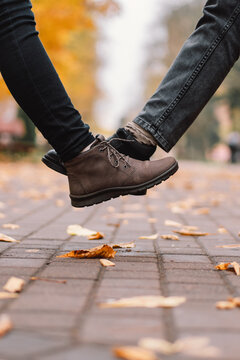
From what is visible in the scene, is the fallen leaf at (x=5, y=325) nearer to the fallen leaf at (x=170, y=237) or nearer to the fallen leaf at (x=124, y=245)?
the fallen leaf at (x=124, y=245)

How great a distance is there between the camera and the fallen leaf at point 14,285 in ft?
5.94

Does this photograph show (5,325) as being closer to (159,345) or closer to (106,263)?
(159,345)

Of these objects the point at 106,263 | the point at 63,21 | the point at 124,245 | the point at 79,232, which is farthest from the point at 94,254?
the point at 63,21

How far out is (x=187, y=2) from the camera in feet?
108

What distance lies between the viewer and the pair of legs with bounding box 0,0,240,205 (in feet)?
7.73

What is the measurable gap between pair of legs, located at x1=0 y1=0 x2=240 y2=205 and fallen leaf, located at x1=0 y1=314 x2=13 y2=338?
1104mm

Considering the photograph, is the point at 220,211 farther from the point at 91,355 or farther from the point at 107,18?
the point at 107,18

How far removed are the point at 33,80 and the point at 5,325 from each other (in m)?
1.25

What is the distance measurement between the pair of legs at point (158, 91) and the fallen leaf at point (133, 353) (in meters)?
1.32

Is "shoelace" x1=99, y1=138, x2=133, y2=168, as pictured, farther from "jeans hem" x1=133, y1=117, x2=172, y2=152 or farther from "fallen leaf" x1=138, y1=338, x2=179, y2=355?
"fallen leaf" x1=138, y1=338, x2=179, y2=355

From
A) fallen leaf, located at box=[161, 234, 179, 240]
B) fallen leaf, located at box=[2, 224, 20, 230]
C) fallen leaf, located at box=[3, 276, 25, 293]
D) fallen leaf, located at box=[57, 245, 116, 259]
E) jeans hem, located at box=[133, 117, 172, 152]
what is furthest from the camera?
fallen leaf, located at box=[2, 224, 20, 230]

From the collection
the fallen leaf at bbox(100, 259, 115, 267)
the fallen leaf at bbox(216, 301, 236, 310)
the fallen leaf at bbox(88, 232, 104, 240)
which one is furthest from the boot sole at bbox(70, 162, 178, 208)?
the fallen leaf at bbox(216, 301, 236, 310)

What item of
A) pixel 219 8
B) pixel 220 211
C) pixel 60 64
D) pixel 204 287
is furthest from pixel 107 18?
pixel 204 287

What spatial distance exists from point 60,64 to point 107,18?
64.3 inches
